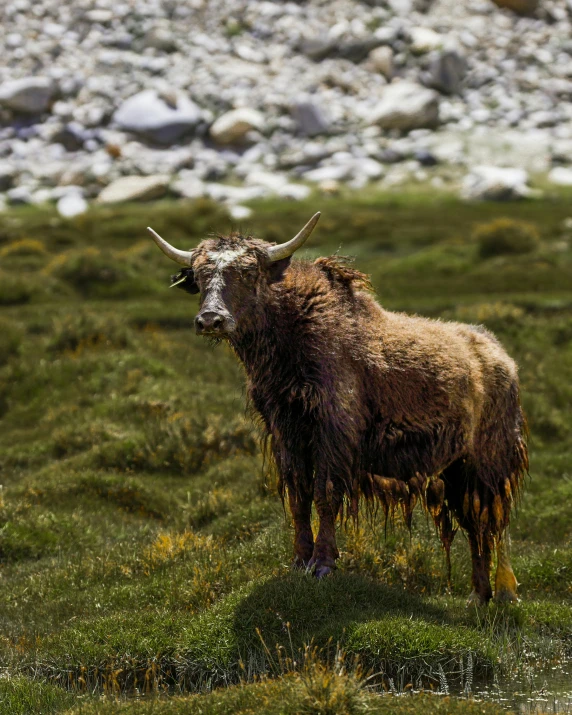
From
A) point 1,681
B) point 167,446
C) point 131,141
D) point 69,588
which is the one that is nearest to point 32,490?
point 167,446

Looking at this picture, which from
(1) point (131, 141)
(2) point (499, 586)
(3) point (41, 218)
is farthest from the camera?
(1) point (131, 141)

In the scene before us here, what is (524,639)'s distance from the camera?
32.9 feet

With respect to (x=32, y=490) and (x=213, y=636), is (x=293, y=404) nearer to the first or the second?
(x=213, y=636)

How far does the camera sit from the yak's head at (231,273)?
9.55 metres

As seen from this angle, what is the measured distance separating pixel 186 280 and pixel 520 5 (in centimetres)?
11002

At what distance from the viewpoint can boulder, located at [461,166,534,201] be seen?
233 ft

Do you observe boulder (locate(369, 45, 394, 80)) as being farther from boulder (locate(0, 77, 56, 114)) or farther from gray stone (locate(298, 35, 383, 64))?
boulder (locate(0, 77, 56, 114))

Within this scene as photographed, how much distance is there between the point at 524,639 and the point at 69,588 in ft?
16.3

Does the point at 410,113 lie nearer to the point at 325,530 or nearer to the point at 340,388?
the point at 340,388

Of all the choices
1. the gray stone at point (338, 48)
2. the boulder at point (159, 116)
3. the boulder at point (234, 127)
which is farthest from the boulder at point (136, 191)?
the gray stone at point (338, 48)

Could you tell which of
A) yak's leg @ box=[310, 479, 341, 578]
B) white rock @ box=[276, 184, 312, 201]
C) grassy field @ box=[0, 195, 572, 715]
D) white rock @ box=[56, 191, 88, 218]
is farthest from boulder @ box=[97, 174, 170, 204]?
yak's leg @ box=[310, 479, 341, 578]

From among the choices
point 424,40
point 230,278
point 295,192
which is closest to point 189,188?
point 295,192

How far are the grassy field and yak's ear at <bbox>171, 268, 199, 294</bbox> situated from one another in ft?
9.49

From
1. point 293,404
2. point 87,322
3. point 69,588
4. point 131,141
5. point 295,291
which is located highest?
point 295,291
